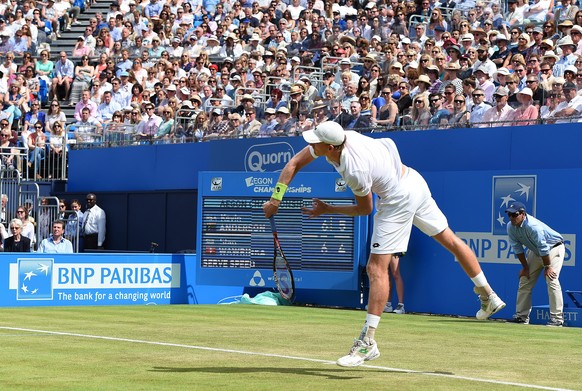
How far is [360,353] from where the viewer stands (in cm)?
943

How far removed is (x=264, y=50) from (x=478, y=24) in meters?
6.46

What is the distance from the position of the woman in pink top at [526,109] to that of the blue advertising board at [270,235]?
311 cm

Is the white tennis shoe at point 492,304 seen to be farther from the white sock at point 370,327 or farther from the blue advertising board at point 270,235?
the blue advertising board at point 270,235

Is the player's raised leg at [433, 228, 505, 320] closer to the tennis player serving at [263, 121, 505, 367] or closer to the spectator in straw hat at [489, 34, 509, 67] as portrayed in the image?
the tennis player serving at [263, 121, 505, 367]

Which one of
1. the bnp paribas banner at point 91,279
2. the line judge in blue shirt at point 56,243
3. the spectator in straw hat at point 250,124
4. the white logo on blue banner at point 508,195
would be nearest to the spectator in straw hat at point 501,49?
the white logo on blue banner at point 508,195

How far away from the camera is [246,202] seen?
20.9 m

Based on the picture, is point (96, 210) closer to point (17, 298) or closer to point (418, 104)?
point (17, 298)

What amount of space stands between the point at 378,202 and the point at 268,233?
35.3ft

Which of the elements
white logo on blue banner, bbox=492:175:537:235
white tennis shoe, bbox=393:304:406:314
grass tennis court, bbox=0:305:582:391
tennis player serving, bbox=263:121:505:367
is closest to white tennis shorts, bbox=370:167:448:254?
tennis player serving, bbox=263:121:505:367

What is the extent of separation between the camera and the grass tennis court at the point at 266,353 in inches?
346

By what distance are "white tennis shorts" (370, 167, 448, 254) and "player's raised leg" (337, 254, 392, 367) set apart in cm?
13

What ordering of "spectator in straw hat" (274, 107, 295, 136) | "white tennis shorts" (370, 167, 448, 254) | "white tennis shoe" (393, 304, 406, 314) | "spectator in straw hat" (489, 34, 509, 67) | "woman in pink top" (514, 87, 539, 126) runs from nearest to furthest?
"white tennis shorts" (370, 167, 448, 254) → "woman in pink top" (514, 87, 539, 126) → "white tennis shoe" (393, 304, 406, 314) → "spectator in straw hat" (489, 34, 509, 67) → "spectator in straw hat" (274, 107, 295, 136)

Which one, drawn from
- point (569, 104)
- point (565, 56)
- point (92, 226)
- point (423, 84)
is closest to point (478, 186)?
point (569, 104)

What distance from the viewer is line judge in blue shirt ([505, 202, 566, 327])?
16172 mm
